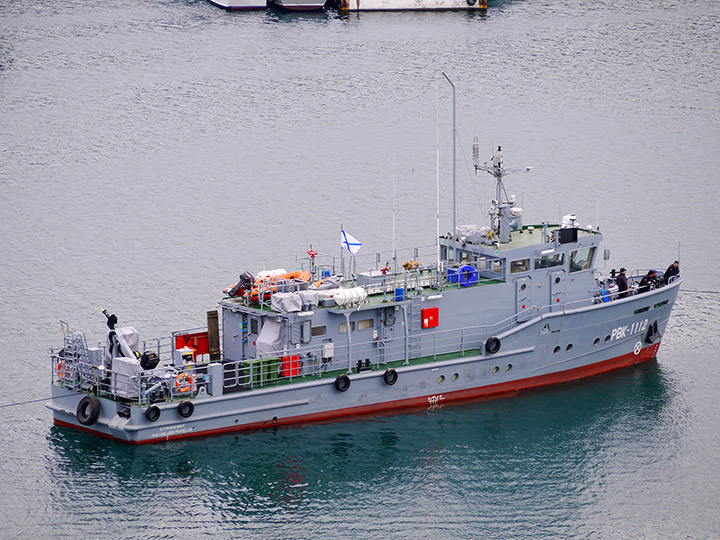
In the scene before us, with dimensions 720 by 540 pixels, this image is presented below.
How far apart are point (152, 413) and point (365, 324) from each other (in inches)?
266

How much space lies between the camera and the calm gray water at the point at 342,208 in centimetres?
3014

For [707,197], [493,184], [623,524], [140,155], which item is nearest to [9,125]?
[140,155]

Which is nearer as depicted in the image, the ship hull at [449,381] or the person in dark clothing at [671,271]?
the ship hull at [449,381]

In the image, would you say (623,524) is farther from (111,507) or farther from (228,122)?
(228,122)

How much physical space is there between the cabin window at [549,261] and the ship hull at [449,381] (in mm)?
1482

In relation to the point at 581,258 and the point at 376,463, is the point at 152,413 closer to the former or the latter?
the point at 376,463

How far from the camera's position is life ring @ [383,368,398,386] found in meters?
34.2

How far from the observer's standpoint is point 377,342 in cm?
3478

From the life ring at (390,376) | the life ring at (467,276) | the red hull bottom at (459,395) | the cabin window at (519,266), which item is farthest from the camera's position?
the cabin window at (519,266)

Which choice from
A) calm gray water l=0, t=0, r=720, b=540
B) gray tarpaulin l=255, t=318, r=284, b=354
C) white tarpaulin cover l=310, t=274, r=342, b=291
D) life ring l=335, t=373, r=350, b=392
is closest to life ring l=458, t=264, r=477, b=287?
white tarpaulin cover l=310, t=274, r=342, b=291

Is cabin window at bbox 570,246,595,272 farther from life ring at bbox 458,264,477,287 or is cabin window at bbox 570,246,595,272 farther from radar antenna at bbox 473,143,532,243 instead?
life ring at bbox 458,264,477,287

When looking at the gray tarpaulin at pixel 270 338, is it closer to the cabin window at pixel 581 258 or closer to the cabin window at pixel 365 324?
the cabin window at pixel 365 324

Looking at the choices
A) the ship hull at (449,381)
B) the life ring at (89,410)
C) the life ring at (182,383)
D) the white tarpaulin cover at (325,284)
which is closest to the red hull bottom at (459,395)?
the ship hull at (449,381)

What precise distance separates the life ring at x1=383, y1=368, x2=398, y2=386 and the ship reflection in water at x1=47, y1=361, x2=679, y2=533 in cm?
110
